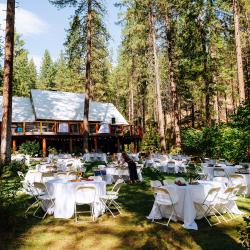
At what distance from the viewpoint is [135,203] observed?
9680 mm

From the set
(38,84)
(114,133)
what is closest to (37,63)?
(38,84)

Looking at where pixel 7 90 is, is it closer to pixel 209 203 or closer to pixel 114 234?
pixel 114 234

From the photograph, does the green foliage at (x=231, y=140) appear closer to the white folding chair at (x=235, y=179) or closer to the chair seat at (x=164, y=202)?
the white folding chair at (x=235, y=179)

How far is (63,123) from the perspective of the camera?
28.8m

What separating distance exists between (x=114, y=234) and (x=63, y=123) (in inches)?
897

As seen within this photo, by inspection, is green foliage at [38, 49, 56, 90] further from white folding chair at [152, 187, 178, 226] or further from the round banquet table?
white folding chair at [152, 187, 178, 226]

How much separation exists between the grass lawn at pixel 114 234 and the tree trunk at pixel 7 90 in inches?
256

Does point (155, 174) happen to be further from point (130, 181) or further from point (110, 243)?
point (110, 243)

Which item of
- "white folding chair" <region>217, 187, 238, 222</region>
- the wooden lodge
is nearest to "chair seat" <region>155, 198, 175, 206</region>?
"white folding chair" <region>217, 187, 238, 222</region>

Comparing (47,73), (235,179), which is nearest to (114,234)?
(235,179)

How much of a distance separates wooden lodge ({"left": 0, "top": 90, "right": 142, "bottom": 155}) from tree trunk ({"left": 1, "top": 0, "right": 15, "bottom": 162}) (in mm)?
12794

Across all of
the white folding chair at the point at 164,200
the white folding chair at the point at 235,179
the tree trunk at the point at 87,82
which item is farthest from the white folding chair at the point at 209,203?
the tree trunk at the point at 87,82

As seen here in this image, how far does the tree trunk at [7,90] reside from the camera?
1416cm

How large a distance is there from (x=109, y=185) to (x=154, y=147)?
18881 mm
